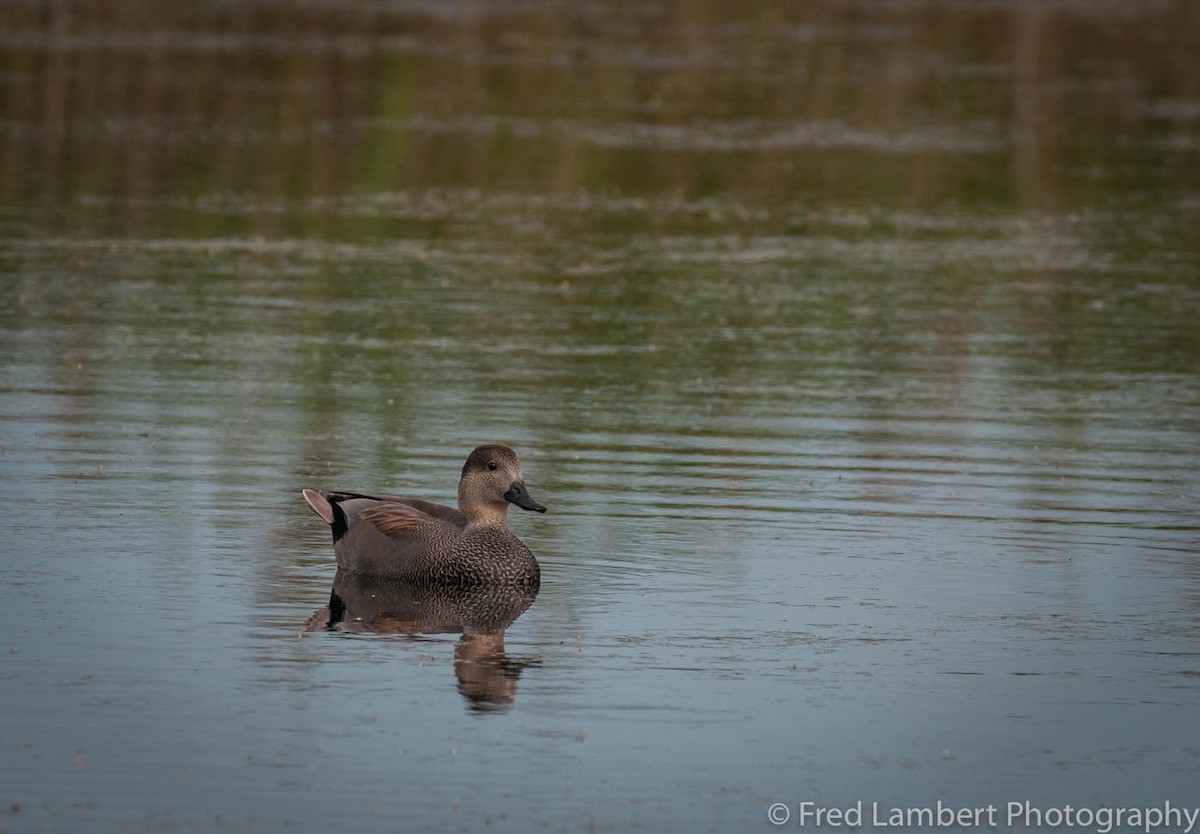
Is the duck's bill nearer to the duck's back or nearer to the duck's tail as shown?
the duck's back

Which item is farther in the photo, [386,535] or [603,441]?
[603,441]

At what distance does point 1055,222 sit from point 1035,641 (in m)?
18.6

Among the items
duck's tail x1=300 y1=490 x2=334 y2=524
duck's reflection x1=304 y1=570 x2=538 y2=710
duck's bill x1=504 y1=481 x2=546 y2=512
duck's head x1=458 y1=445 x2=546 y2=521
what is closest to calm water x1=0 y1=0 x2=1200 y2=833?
duck's reflection x1=304 y1=570 x2=538 y2=710

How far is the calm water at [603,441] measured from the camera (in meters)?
9.40

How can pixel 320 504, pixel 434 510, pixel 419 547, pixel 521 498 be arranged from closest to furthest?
pixel 419 547 → pixel 521 498 → pixel 434 510 → pixel 320 504

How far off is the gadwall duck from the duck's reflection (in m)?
0.08

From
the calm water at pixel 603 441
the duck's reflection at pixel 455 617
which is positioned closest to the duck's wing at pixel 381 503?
the calm water at pixel 603 441

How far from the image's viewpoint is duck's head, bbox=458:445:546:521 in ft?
42.0

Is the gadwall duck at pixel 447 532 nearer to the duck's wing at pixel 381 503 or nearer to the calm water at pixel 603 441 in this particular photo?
the duck's wing at pixel 381 503

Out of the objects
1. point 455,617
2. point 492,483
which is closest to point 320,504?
point 492,483

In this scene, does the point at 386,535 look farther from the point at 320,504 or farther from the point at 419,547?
the point at 320,504

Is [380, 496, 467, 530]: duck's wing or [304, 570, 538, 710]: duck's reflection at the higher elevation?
[380, 496, 467, 530]: duck's wing

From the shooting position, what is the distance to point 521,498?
41.9 feet

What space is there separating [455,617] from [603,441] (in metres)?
4.81
